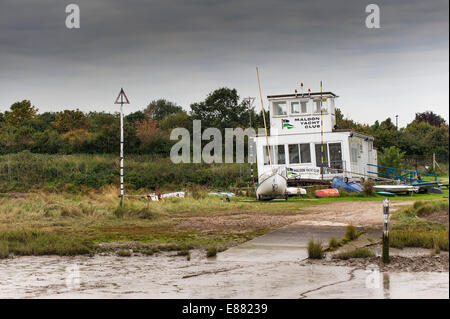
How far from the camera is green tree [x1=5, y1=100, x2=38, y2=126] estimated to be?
161ft

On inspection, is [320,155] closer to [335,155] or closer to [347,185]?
[335,155]

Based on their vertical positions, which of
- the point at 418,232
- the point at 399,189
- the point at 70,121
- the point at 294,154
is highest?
the point at 70,121

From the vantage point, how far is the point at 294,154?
28.7 m

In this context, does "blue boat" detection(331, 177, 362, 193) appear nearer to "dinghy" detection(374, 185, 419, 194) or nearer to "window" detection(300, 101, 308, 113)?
"dinghy" detection(374, 185, 419, 194)

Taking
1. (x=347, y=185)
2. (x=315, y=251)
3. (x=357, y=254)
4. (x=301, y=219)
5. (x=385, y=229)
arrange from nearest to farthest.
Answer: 1. (x=385, y=229)
2. (x=357, y=254)
3. (x=315, y=251)
4. (x=301, y=219)
5. (x=347, y=185)

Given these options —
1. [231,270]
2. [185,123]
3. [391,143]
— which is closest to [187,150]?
[185,123]

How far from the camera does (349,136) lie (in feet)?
91.0

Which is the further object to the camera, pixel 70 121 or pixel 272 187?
pixel 70 121

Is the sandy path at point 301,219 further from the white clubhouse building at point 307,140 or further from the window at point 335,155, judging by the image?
the window at point 335,155

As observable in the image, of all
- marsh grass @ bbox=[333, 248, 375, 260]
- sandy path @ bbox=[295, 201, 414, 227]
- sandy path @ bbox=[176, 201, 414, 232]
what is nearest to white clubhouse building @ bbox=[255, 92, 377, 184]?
sandy path @ bbox=[295, 201, 414, 227]

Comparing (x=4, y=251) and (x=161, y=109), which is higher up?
(x=161, y=109)

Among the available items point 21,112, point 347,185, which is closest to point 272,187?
point 347,185

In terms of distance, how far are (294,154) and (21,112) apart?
29.2m
